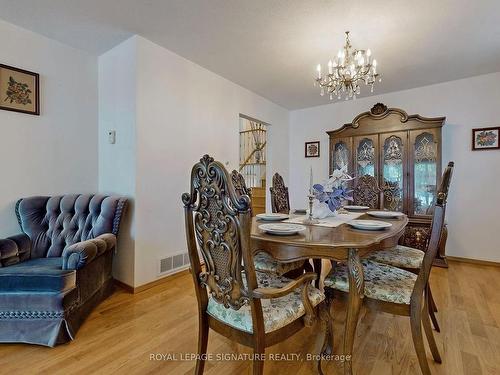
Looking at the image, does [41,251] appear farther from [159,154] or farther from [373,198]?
[373,198]

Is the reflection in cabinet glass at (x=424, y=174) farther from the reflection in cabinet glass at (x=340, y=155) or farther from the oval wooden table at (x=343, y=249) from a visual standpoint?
the oval wooden table at (x=343, y=249)

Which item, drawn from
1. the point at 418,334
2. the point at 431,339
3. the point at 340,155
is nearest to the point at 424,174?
the point at 340,155

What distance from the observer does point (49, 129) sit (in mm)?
2541

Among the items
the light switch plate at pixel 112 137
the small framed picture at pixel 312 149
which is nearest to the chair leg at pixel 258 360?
the light switch plate at pixel 112 137

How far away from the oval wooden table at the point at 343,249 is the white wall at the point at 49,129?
232 centimetres

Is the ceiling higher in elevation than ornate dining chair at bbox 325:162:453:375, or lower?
higher

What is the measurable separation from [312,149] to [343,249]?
12.1ft

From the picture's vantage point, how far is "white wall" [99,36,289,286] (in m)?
2.50

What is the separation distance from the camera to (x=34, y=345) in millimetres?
1640

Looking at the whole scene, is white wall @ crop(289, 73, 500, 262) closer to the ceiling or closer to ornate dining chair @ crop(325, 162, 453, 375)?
the ceiling

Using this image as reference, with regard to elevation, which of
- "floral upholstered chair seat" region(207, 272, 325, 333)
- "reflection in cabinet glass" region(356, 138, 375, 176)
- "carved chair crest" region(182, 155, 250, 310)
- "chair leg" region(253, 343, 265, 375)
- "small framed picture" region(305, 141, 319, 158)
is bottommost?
"chair leg" region(253, 343, 265, 375)

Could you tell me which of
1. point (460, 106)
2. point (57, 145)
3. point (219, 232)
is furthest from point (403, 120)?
point (57, 145)

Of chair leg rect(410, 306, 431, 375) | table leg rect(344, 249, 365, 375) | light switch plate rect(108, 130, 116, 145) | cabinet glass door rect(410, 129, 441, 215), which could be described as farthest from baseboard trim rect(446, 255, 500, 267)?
light switch plate rect(108, 130, 116, 145)

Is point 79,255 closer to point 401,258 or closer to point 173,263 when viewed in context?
point 173,263
